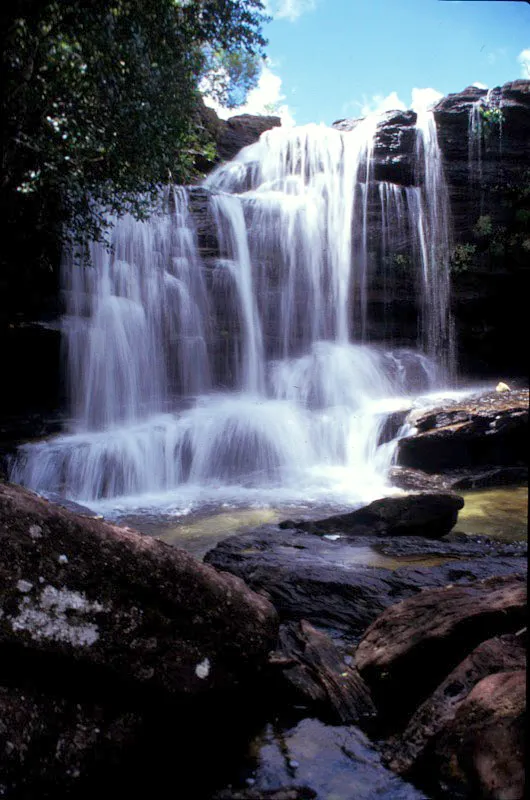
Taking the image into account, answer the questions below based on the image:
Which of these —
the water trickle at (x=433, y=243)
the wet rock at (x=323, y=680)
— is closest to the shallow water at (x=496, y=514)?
the wet rock at (x=323, y=680)

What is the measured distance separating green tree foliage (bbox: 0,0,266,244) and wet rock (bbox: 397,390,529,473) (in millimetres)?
7800

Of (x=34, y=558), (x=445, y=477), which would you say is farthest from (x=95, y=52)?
(x=445, y=477)

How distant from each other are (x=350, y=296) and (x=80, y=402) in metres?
9.64

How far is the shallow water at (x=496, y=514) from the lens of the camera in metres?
8.08

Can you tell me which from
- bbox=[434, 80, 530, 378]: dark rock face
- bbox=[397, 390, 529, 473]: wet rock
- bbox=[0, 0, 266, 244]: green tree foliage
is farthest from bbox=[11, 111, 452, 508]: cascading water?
bbox=[0, 0, 266, 244]: green tree foliage

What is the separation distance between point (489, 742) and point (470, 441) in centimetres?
1067

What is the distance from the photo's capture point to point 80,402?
47.4 feet

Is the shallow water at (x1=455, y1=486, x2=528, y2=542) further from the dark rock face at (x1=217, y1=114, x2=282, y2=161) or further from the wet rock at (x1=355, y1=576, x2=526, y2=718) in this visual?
the dark rock face at (x1=217, y1=114, x2=282, y2=161)

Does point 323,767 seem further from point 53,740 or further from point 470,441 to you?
point 470,441

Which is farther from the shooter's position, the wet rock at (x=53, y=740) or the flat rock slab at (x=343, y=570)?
the flat rock slab at (x=343, y=570)

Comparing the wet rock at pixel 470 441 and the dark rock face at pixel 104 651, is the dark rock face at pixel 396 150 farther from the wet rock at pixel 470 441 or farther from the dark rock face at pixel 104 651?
the dark rock face at pixel 104 651

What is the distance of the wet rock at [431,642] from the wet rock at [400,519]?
150 inches

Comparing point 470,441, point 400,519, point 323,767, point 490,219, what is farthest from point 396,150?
point 323,767

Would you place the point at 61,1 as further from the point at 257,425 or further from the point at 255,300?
the point at 255,300
